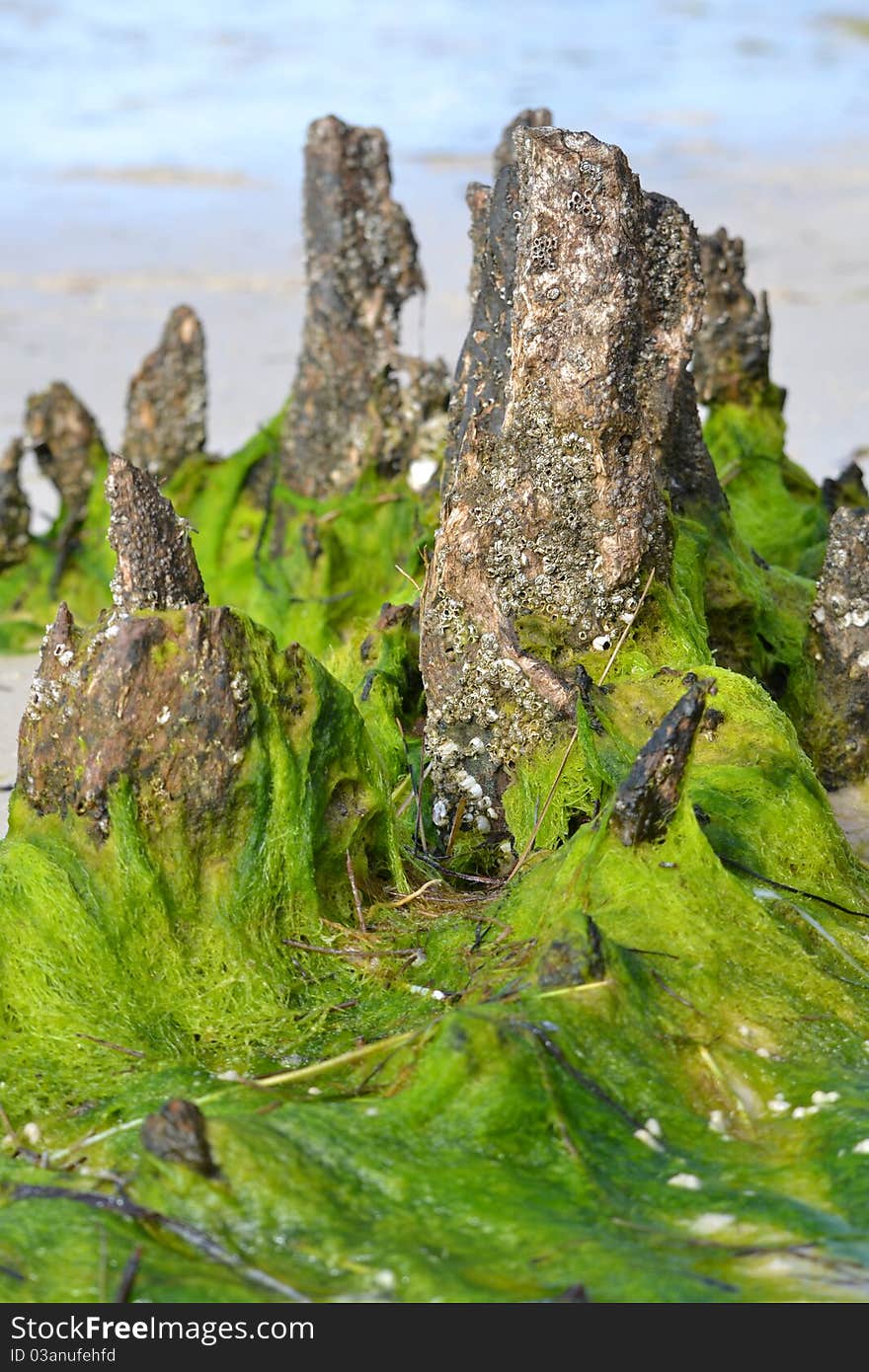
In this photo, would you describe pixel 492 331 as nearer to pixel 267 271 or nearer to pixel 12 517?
pixel 12 517

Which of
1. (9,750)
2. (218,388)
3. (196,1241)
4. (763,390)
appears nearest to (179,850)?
(196,1241)

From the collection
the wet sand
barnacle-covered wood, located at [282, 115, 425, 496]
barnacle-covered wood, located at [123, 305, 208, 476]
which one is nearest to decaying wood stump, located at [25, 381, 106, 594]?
barnacle-covered wood, located at [123, 305, 208, 476]

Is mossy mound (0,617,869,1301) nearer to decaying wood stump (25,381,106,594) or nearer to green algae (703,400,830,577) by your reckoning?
green algae (703,400,830,577)

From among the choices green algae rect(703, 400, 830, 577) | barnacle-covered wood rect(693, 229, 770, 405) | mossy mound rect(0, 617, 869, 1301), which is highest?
barnacle-covered wood rect(693, 229, 770, 405)

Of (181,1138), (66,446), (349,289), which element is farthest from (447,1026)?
(66,446)
